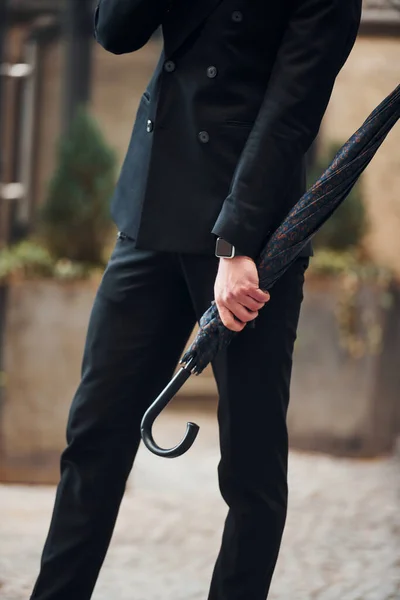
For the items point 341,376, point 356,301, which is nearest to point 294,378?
point 341,376

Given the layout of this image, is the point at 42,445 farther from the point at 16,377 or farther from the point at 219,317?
the point at 219,317

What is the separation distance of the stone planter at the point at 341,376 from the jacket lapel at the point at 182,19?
10.6ft

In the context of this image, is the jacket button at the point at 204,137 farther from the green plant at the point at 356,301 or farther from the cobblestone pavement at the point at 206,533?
the green plant at the point at 356,301

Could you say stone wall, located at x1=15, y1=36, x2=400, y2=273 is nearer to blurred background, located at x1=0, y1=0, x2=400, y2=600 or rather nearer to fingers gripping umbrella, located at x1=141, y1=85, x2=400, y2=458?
blurred background, located at x1=0, y1=0, x2=400, y2=600

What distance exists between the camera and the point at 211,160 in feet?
7.11

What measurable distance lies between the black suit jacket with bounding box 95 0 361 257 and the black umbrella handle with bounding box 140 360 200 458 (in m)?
0.25

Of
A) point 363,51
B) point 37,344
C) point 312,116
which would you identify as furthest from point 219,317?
point 363,51

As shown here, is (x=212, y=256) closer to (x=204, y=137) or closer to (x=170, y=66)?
(x=204, y=137)

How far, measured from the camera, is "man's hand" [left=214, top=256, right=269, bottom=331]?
6.74 ft

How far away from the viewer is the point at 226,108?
2148 millimetres

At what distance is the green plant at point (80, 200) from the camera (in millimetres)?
5098

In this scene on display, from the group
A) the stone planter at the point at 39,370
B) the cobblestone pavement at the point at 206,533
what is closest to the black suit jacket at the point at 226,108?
the cobblestone pavement at the point at 206,533

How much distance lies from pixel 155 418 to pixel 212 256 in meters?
0.34

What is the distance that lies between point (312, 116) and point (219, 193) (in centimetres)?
24
